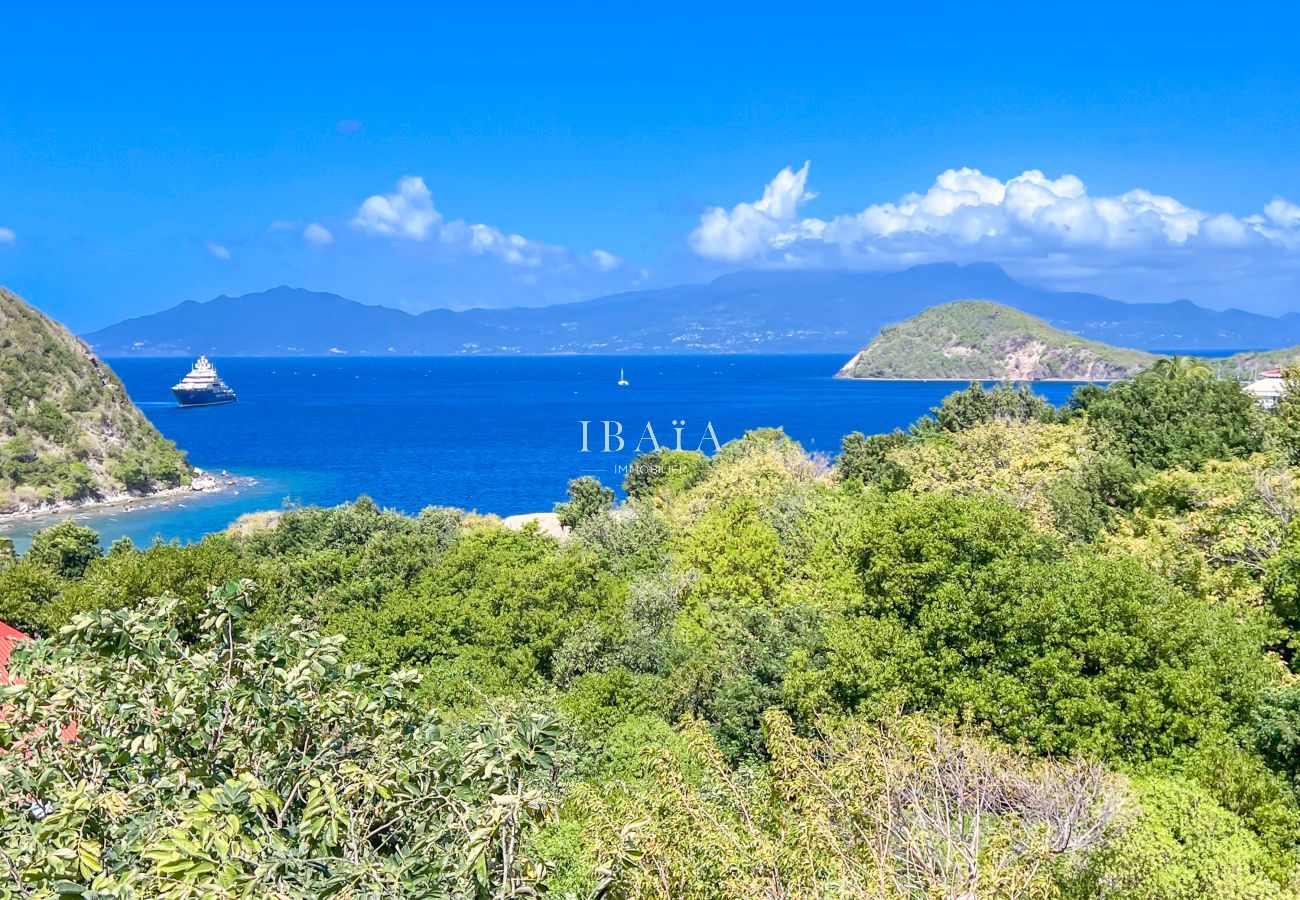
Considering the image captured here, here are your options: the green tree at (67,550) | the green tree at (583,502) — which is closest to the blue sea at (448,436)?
the green tree at (583,502)

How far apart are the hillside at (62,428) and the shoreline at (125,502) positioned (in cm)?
73

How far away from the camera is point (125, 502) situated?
245 feet

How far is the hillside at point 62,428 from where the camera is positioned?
241ft

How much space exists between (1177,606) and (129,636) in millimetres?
16613

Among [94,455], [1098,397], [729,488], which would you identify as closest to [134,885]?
[729,488]

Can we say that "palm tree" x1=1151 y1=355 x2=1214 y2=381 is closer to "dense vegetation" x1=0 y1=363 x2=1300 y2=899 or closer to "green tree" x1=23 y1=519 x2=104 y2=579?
"dense vegetation" x1=0 y1=363 x2=1300 y2=899

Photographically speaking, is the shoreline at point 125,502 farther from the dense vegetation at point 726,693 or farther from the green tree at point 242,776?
the green tree at point 242,776

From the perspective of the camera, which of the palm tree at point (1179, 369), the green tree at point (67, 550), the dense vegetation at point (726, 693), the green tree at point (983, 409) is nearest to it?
the dense vegetation at point (726, 693)

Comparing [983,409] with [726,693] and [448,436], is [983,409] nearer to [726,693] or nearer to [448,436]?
[726,693]

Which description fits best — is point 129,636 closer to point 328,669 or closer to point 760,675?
point 328,669

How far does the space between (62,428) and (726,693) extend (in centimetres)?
7839

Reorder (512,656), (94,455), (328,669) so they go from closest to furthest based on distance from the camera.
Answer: (328,669) → (512,656) → (94,455)

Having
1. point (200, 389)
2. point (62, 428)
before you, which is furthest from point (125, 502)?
point (200, 389)

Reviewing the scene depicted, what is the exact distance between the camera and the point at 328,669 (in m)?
7.01
